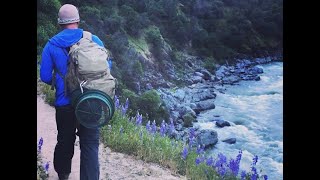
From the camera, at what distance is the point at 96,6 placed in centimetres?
866

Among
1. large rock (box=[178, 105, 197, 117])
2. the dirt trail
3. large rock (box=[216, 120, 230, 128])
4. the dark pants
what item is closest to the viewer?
the dark pants

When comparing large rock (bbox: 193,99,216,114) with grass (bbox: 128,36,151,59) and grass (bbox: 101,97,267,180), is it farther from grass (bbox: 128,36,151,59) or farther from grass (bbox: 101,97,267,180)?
grass (bbox: 101,97,267,180)

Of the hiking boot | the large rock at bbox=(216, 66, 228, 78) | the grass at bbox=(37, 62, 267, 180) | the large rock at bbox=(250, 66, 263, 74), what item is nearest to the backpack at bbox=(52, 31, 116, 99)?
the hiking boot

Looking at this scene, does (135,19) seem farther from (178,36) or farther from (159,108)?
(159,108)

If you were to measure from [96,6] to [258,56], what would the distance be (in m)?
4.34

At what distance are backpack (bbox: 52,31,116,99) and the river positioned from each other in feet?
13.9

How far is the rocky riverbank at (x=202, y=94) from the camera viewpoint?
891 centimetres

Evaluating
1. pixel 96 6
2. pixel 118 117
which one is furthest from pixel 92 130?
pixel 96 6

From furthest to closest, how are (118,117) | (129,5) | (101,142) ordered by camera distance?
(129,5) < (118,117) < (101,142)

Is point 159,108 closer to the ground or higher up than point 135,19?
closer to the ground

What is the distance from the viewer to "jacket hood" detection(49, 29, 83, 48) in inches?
134

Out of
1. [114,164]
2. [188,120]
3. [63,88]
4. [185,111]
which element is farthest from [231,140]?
[63,88]

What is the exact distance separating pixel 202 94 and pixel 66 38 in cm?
687
